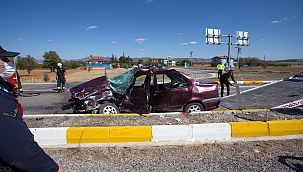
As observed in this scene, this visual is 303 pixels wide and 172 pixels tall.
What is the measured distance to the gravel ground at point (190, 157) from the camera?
3.00 m

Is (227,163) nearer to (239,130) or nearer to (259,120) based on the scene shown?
(239,130)

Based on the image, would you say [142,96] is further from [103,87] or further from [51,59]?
[51,59]

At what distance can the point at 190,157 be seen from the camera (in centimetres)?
332

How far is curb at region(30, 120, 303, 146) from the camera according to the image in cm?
388

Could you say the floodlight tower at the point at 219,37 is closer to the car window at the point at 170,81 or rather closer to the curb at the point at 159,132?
the car window at the point at 170,81

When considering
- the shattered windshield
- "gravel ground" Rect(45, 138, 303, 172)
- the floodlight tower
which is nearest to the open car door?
the shattered windshield

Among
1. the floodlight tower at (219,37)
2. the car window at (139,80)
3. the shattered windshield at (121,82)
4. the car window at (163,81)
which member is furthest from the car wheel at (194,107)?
the floodlight tower at (219,37)

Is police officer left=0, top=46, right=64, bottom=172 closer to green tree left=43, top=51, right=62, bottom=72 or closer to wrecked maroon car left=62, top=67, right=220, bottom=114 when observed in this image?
wrecked maroon car left=62, top=67, right=220, bottom=114

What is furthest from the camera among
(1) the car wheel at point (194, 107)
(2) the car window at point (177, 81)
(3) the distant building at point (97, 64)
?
(3) the distant building at point (97, 64)

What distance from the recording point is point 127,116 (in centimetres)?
493

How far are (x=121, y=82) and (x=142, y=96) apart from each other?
91 centimetres

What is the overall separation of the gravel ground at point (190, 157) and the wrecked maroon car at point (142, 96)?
1720mm

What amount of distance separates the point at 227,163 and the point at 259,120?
1956 millimetres

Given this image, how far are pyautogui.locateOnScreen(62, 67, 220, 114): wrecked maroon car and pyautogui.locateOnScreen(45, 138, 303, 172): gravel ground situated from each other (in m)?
1.72
